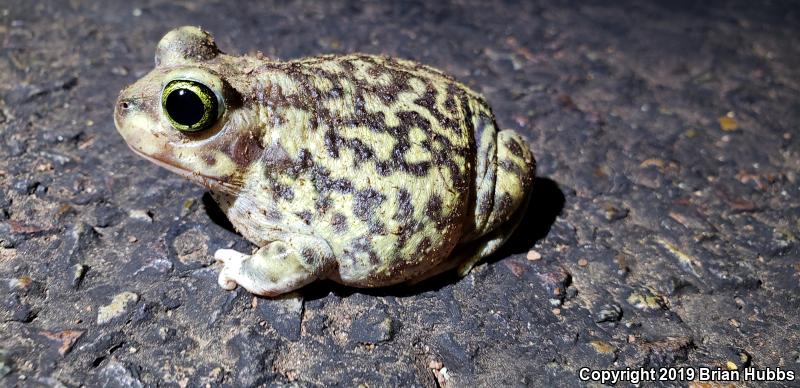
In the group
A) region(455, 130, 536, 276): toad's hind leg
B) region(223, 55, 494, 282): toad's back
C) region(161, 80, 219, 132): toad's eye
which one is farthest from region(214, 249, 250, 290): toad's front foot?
region(455, 130, 536, 276): toad's hind leg

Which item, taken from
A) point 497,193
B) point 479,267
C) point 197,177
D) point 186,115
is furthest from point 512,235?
point 186,115

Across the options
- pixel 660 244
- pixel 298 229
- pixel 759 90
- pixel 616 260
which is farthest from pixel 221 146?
pixel 759 90

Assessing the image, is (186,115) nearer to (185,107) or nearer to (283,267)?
(185,107)

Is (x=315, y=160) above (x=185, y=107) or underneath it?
underneath

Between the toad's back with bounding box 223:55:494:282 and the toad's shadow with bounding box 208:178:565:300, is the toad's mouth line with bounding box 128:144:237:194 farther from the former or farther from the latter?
the toad's shadow with bounding box 208:178:565:300

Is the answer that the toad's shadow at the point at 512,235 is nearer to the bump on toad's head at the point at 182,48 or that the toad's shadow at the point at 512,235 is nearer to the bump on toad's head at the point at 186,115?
the bump on toad's head at the point at 186,115

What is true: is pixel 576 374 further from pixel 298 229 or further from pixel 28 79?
pixel 28 79
